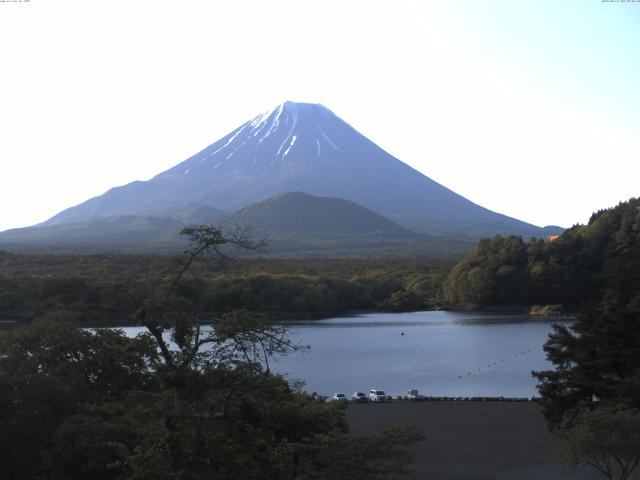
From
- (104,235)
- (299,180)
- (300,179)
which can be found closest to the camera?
(104,235)

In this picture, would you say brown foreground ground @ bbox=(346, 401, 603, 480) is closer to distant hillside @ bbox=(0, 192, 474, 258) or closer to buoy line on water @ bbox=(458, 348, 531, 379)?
buoy line on water @ bbox=(458, 348, 531, 379)

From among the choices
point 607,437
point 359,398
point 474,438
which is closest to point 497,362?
point 359,398

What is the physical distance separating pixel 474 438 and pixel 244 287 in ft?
85.4

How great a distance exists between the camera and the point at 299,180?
100m

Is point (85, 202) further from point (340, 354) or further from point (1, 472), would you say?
point (1, 472)

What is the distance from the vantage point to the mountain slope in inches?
3836

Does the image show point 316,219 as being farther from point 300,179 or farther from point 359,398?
point 359,398

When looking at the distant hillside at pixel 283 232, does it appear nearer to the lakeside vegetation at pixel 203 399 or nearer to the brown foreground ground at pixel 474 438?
the brown foreground ground at pixel 474 438

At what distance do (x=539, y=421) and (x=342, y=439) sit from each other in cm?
838

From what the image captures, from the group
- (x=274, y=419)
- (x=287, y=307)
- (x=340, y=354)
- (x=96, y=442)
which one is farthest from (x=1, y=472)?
(x=287, y=307)

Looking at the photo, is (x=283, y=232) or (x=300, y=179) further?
(x=300, y=179)

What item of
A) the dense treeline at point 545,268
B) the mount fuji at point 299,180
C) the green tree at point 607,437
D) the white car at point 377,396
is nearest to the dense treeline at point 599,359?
the green tree at point 607,437

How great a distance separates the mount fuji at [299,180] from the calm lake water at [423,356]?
5727 cm

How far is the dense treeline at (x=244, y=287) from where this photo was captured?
1340 inches
